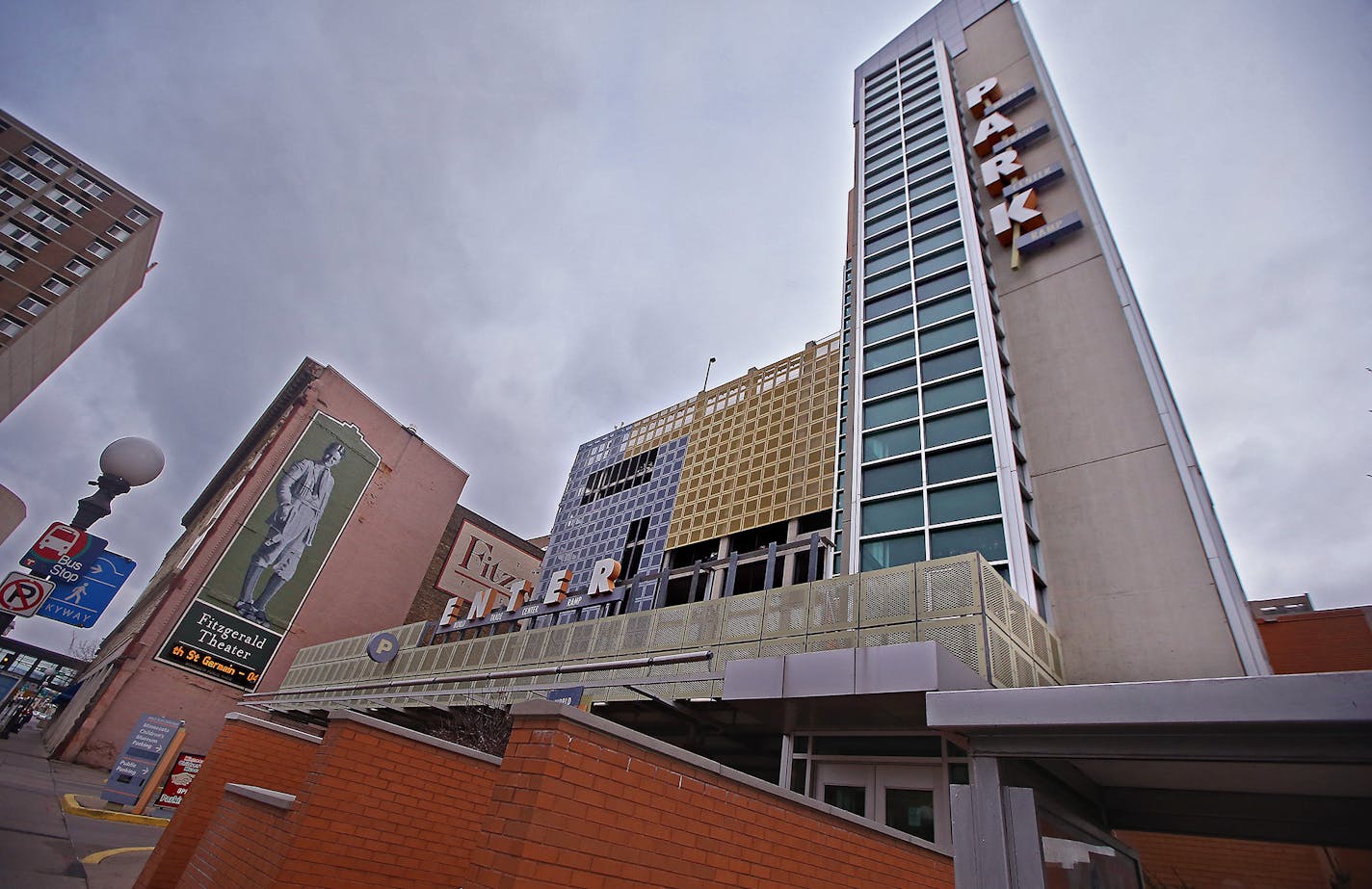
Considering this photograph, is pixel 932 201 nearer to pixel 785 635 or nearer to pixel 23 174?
pixel 785 635

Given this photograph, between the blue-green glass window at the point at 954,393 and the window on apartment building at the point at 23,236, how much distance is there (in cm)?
6825

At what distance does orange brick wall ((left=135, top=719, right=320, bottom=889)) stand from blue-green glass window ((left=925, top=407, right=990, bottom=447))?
56.4ft

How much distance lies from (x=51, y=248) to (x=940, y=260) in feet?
222

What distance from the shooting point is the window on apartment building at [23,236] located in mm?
47562

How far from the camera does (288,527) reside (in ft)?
131

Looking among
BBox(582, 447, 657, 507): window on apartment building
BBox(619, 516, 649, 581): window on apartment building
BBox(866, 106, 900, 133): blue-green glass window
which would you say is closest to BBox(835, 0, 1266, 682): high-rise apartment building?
BBox(866, 106, 900, 133): blue-green glass window

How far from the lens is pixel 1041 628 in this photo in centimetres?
1460

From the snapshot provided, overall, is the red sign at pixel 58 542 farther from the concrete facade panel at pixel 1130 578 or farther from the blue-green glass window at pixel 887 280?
the blue-green glass window at pixel 887 280

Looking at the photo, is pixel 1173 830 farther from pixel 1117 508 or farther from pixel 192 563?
pixel 192 563

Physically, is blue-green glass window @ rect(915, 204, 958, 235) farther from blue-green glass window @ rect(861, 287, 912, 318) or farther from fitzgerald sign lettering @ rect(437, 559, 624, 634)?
fitzgerald sign lettering @ rect(437, 559, 624, 634)

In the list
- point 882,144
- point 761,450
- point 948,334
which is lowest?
point 948,334

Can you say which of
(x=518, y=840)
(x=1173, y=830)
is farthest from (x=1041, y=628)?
(x=518, y=840)

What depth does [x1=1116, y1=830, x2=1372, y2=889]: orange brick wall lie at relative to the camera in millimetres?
11898

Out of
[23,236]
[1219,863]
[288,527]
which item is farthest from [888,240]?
[23,236]
